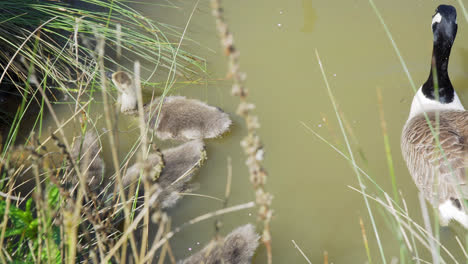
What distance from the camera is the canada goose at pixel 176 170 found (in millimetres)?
3494

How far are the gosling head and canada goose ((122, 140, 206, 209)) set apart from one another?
0.64 m

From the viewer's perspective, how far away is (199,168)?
12.8 ft

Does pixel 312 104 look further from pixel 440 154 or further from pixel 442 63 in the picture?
pixel 440 154

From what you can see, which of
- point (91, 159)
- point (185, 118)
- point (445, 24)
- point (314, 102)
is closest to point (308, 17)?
point (314, 102)

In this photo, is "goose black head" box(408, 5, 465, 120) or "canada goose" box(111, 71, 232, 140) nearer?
"goose black head" box(408, 5, 465, 120)

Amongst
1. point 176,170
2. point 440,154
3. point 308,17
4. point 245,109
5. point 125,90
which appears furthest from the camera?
point 308,17

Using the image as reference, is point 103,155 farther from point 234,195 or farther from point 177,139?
point 234,195

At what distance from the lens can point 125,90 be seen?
407cm

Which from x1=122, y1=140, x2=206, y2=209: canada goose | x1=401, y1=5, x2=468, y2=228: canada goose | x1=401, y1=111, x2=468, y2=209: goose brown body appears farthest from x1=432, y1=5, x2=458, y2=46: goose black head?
x1=122, y1=140, x2=206, y2=209: canada goose

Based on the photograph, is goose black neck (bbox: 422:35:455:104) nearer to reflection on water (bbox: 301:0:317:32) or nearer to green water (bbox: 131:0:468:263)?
green water (bbox: 131:0:468:263)

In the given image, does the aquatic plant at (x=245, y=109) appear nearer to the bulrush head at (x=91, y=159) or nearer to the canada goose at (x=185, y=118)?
the bulrush head at (x=91, y=159)

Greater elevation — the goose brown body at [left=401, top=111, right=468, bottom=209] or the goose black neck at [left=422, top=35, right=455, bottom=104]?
the goose black neck at [left=422, top=35, right=455, bottom=104]

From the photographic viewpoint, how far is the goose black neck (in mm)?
3840

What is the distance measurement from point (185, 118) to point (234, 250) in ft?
4.40
